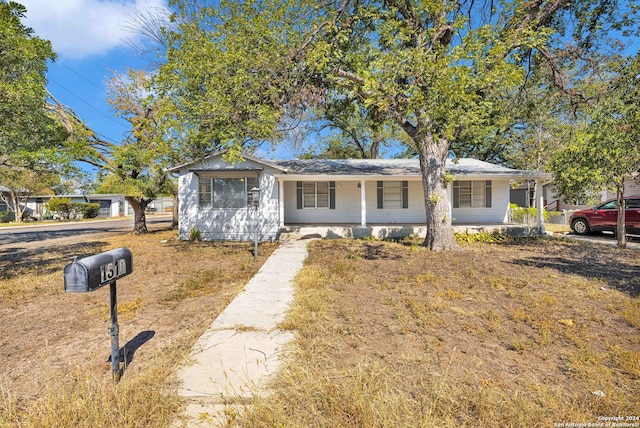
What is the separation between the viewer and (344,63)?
8.74 metres

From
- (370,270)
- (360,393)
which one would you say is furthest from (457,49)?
(360,393)

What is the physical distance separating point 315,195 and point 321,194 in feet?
0.95

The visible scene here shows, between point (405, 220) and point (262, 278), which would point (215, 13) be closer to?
point (262, 278)

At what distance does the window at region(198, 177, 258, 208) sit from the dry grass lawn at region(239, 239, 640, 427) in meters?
7.06

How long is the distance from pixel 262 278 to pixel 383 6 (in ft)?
27.5

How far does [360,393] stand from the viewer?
87.2 inches

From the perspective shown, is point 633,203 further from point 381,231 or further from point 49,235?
point 49,235

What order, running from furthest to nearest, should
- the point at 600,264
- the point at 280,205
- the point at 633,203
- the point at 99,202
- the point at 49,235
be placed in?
the point at 99,202, the point at 49,235, the point at 280,205, the point at 633,203, the point at 600,264

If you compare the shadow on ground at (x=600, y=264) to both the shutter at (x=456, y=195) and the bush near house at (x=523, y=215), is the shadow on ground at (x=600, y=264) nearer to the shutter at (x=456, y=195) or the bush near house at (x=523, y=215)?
the bush near house at (x=523, y=215)

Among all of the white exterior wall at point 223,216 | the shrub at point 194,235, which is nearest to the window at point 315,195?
the white exterior wall at point 223,216

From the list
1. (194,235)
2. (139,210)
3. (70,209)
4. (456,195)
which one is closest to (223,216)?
(194,235)

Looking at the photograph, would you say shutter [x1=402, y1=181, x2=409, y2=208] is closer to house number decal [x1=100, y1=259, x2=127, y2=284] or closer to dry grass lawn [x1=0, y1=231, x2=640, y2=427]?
dry grass lawn [x1=0, y1=231, x2=640, y2=427]

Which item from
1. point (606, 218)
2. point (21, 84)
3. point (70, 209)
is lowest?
point (606, 218)

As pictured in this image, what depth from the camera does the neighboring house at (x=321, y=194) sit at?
12180 millimetres
